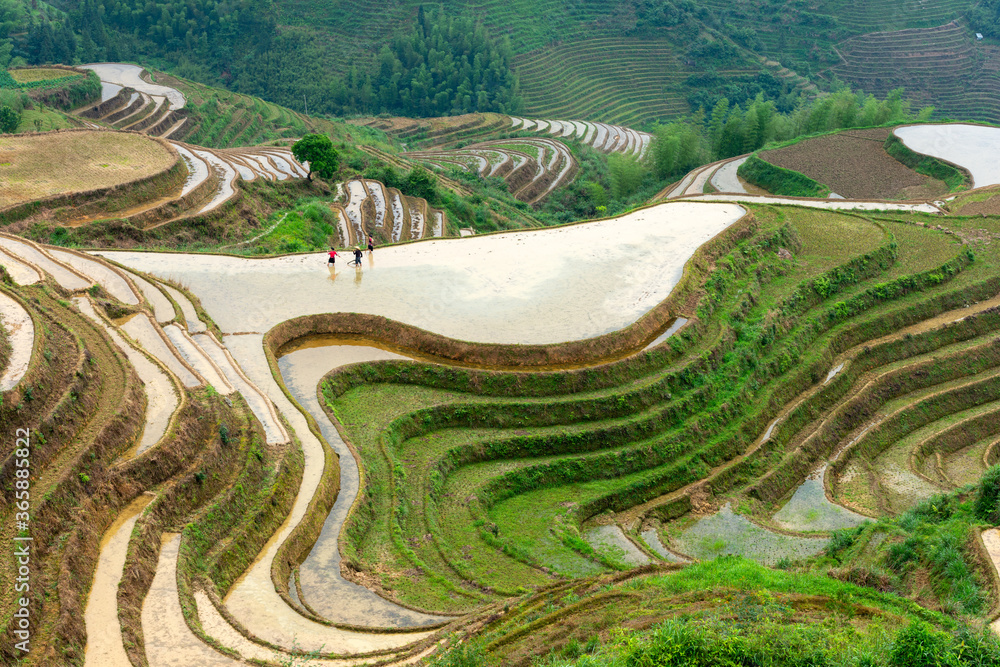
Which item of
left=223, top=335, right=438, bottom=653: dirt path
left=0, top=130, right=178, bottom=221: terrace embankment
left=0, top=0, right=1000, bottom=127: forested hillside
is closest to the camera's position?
left=223, top=335, right=438, bottom=653: dirt path

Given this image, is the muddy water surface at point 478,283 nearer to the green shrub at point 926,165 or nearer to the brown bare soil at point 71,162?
the brown bare soil at point 71,162

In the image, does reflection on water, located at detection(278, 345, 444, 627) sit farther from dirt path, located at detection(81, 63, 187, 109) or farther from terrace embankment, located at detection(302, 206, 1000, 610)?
dirt path, located at detection(81, 63, 187, 109)

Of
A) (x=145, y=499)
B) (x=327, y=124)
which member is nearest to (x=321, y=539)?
Result: (x=145, y=499)

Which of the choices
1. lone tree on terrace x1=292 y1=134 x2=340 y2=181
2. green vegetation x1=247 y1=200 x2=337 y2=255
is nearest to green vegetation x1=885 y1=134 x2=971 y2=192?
green vegetation x1=247 y1=200 x2=337 y2=255

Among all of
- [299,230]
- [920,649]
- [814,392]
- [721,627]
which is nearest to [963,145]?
[814,392]

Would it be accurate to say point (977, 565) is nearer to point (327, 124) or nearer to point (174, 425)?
point (174, 425)

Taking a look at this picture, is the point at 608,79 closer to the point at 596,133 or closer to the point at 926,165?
the point at 596,133
